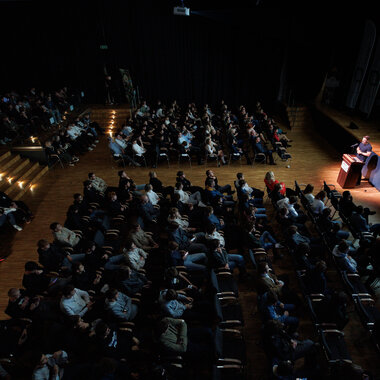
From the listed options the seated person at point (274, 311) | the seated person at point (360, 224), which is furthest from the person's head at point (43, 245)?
the seated person at point (360, 224)

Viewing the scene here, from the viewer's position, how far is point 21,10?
12.9 metres

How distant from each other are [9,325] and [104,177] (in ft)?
16.5

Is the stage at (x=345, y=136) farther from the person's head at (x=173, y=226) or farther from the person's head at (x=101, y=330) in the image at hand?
the person's head at (x=101, y=330)

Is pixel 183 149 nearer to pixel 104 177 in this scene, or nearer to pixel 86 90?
pixel 104 177

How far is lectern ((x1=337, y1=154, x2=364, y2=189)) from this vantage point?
6.32 m

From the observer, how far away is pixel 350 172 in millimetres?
6465

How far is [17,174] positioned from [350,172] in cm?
916

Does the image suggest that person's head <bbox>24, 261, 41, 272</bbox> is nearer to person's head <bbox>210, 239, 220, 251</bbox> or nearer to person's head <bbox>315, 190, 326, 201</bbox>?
person's head <bbox>210, 239, 220, 251</bbox>

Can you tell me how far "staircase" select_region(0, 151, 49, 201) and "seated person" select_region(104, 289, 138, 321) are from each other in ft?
17.4

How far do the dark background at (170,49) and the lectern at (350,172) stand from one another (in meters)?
5.23

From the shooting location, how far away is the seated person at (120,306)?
3121 mm

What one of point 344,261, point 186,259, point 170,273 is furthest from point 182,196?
point 344,261

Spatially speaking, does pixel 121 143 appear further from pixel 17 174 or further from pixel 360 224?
pixel 360 224

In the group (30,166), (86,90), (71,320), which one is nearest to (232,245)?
(71,320)
